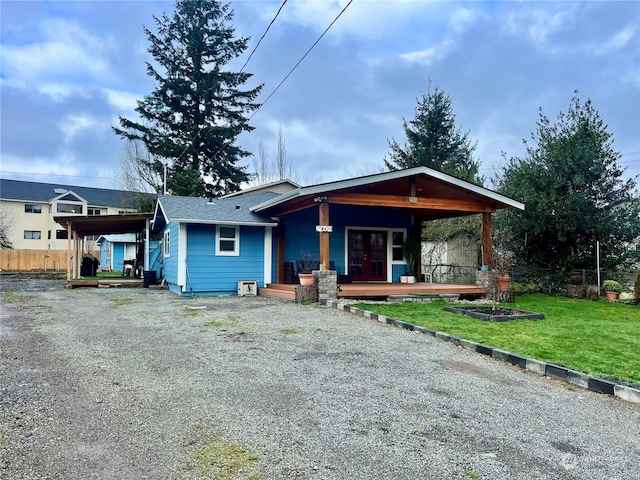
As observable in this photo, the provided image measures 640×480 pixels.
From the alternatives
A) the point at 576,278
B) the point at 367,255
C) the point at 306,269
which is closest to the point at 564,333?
the point at 306,269

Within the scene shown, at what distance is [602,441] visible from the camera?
2883 mm

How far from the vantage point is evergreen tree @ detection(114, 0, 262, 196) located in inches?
1025

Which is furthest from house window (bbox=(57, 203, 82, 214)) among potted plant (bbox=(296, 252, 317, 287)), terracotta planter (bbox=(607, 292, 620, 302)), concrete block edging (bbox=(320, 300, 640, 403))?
concrete block edging (bbox=(320, 300, 640, 403))

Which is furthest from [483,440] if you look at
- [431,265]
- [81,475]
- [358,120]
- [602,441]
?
[358,120]

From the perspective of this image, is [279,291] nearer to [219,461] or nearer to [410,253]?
[410,253]

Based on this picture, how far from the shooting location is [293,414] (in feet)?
10.5

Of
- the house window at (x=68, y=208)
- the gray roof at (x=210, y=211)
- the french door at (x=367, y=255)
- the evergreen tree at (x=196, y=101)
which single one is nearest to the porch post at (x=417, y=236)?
the french door at (x=367, y=255)

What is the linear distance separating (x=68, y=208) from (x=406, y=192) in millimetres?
35682

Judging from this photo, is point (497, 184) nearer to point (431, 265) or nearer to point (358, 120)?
point (431, 265)

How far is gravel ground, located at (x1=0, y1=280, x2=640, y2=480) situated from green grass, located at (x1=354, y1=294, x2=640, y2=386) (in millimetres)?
585

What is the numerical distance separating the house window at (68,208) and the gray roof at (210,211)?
29188 mm

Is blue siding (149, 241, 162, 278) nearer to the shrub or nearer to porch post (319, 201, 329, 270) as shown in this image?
porch post (319, 201, 329, 270)

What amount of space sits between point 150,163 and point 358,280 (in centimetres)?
1908

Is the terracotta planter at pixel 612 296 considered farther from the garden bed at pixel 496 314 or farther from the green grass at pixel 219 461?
the green grass at pixel 219 461
